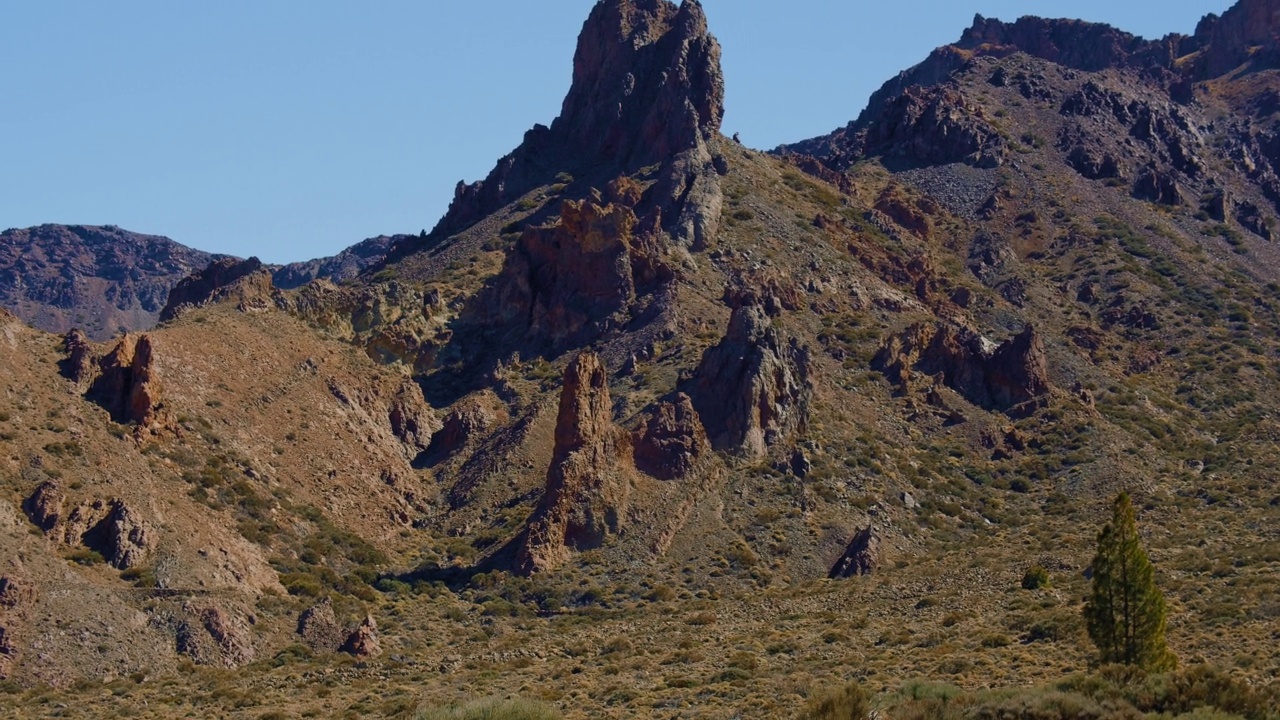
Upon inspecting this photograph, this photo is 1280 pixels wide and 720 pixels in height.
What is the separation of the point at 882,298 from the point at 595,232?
22616 millimetres

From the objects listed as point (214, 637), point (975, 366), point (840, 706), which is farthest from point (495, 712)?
point (975, 366)

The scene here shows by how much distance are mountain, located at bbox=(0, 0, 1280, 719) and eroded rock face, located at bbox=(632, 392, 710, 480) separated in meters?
0.23

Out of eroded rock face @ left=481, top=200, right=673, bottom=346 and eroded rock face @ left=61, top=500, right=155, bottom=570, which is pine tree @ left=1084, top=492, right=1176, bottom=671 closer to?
eroded rock face @ left=61, top=500, right=155, bottom=570

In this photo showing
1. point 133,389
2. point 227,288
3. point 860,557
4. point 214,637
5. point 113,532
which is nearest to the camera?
point 214,637

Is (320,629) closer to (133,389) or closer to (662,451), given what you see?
(133,389)

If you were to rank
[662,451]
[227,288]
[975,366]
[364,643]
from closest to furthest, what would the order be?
[364,643], [662,451], [227,288], [975,366]

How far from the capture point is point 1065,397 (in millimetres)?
113438

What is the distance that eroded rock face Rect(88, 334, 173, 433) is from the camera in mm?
89062

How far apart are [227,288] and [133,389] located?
24.2 m

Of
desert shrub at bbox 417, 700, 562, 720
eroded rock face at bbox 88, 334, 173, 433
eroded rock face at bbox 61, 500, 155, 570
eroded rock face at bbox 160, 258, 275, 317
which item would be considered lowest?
desert shrub at bbox 417, 700, 562, 720

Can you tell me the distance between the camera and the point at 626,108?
144500mm

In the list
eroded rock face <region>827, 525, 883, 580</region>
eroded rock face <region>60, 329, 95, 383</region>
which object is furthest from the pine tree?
eroded rock face <region>60, 329, 95, 383</region>

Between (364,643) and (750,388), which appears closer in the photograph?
(364,643)

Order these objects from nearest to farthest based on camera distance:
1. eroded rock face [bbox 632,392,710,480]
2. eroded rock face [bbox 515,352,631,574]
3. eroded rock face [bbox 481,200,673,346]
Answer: eroded rock face [bbox 515,352,631,574] → eroded rock face [bbox 632,392,710,480] → eroded rock face [bbox 481,200,673,346]
